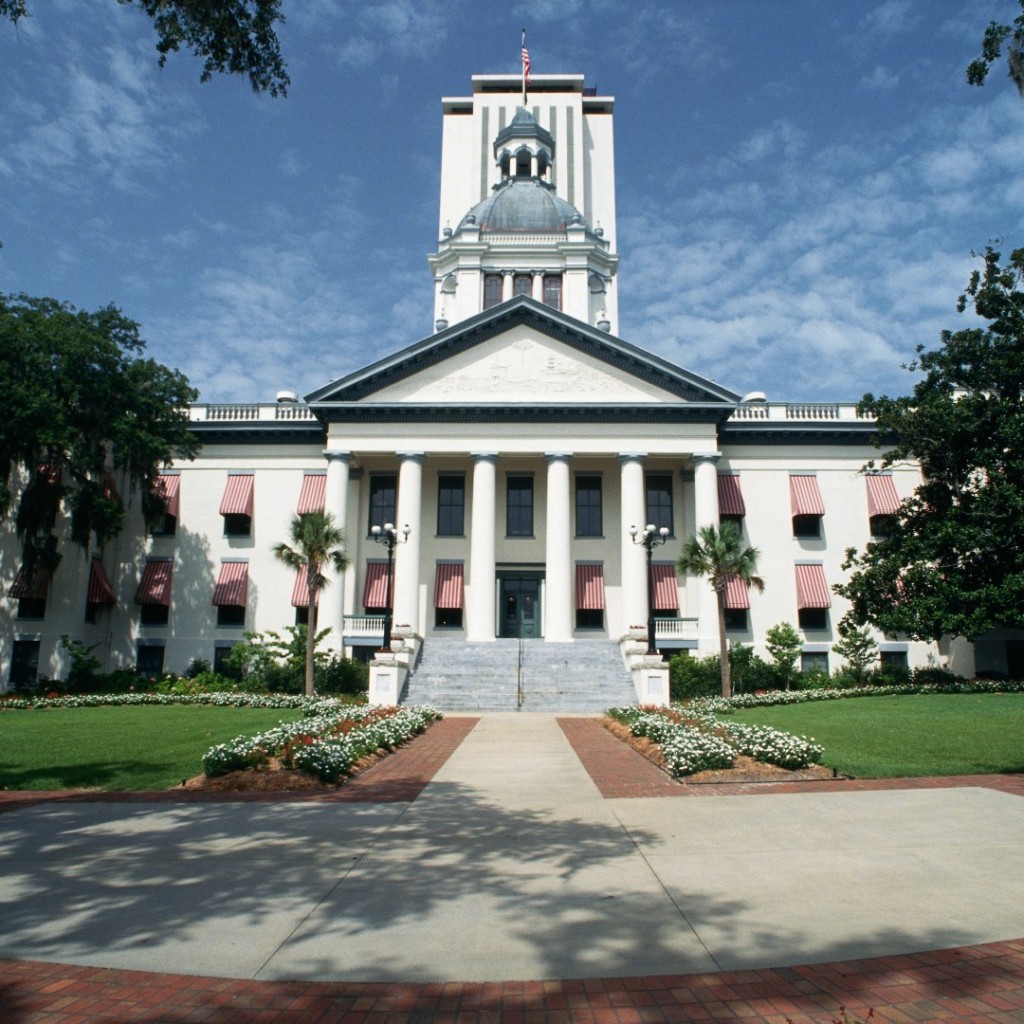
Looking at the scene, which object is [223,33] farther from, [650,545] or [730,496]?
[730,496]

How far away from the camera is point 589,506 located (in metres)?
38.0

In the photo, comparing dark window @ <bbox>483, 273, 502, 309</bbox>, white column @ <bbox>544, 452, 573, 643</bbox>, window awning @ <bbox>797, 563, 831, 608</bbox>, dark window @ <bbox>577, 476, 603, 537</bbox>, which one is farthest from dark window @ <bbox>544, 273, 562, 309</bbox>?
window awning @ <bbox>797, 563, 831, 608</bbox>

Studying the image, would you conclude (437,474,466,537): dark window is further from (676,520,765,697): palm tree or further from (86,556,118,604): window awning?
(86,556,118,604): window awning

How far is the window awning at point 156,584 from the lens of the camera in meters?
36.3

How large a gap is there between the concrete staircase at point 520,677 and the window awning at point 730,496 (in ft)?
29.0

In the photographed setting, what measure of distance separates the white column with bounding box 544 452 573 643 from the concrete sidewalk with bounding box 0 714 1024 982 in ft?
75.4

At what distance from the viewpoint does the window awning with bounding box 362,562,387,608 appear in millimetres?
36438

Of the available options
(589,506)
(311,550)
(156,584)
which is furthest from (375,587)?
(589,506)

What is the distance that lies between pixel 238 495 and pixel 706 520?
68.3 feet

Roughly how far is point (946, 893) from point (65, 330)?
32.6 metres

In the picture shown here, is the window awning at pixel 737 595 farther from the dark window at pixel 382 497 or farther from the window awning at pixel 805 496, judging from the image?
the dark window at pixel 382 497

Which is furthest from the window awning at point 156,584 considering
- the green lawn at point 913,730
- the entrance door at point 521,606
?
the green lawn at point 913,730

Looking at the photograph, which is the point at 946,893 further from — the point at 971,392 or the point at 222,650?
the point at 222,650

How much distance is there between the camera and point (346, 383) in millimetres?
35344
